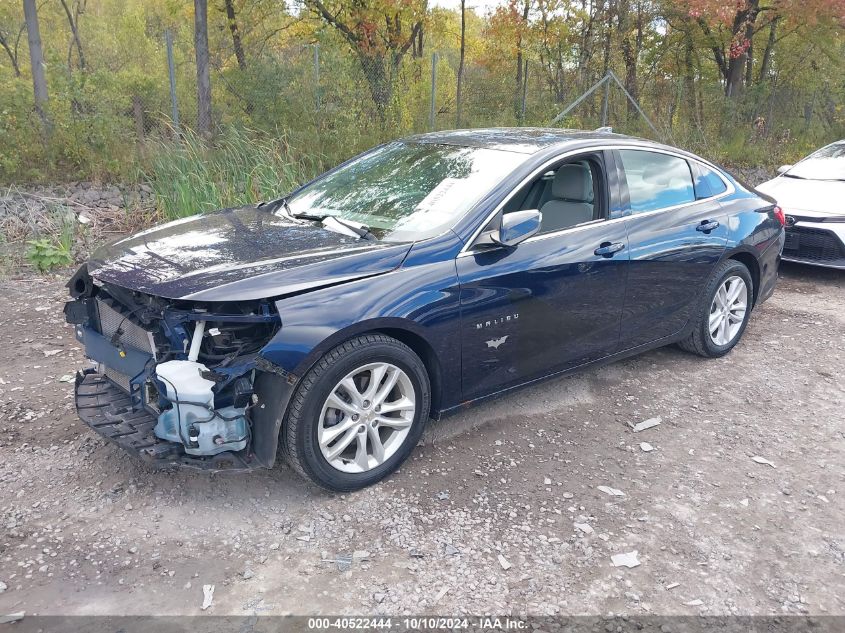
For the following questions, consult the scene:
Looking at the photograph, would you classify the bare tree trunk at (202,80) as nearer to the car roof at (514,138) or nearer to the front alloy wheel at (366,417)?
the car roof at (514,138)

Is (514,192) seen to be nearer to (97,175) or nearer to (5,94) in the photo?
(97,175)

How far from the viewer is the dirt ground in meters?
2.77

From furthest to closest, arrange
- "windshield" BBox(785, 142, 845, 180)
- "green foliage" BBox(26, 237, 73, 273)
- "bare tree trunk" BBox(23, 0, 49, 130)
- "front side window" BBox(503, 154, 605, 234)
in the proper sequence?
"bare tree trunk" BBox(23, 0, 49, 130), "windshield" BBox(785, 142, 845, 180), "green foliage" BBox(26, 237, 73, 273), "front side window" BBox(503, 154, 605, 234)

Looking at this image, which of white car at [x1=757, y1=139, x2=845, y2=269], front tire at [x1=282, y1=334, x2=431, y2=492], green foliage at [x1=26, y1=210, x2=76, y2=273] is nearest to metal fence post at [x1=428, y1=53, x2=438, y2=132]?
white car at [x1=757, y1=139, x2=845, y2=269]

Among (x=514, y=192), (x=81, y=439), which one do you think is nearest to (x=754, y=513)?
(x=514, y=192)

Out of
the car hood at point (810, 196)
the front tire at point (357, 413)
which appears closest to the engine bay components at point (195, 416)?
the front tire at point (357, 413)

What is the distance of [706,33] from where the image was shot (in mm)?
16656

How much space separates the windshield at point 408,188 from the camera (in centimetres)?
372

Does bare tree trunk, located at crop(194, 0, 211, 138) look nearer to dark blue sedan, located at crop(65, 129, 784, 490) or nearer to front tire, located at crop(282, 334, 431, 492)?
dark blue sedan, located at crop(65, 129, 784, 490)

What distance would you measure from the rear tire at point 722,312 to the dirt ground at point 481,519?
1.90 ft

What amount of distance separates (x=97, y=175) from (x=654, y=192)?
25.8 feet

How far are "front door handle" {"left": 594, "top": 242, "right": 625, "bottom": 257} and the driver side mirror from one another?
2.11 feet

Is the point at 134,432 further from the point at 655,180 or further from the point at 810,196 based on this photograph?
→ the point at 810,196

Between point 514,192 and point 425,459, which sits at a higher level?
point 514,192
